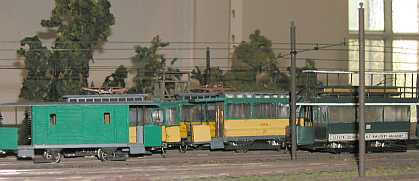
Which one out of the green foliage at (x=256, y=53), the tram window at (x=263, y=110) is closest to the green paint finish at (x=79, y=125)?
the tram window at (x=263, y=110)

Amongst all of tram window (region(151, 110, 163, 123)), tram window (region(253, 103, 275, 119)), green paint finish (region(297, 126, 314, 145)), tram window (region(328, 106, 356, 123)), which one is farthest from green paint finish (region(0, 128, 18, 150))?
tram window (region(328, 106, 356, 123))

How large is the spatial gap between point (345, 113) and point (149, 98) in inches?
328

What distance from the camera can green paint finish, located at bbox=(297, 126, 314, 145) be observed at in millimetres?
27031

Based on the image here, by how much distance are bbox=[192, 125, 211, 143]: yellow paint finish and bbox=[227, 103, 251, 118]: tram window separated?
1247mm

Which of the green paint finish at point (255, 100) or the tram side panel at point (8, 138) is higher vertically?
the green paint finish at point (255, 100)

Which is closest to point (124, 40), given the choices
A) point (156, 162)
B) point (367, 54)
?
point (156, 162)

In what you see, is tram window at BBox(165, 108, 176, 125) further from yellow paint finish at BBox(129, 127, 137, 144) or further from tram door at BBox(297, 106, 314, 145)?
tram door at BBox(297, 106, 314, 145)

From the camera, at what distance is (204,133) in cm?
2711

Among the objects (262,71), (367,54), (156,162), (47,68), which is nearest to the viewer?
(156,162)

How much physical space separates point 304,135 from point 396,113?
15.0ft

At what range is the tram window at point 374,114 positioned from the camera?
91.9ft

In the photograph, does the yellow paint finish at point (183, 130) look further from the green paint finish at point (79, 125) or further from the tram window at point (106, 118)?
the tram window at point (106, 118)

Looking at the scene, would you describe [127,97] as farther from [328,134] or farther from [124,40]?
[124,40]

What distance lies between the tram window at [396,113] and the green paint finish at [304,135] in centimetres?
364
